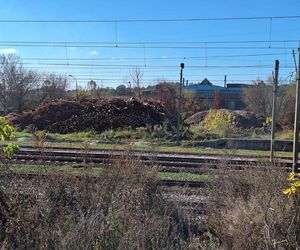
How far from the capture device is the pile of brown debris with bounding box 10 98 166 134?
35656 mm

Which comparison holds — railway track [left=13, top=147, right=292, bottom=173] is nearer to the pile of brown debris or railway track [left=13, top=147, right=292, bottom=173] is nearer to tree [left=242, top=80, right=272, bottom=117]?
the pile of brown debris

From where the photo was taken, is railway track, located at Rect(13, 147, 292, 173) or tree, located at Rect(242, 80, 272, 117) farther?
tree, located at Rect(242, 80, 272, 117)

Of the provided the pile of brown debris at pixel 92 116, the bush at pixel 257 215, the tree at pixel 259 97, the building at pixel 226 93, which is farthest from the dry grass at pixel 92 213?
the building at pixel 226 93

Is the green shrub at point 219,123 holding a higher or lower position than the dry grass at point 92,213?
lower

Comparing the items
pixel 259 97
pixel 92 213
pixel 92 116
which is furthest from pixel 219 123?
pixel 92 213

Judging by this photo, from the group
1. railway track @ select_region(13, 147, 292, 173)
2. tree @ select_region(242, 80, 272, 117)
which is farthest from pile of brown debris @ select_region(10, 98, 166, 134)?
tree @ select_region(242, 80, 272, 117)

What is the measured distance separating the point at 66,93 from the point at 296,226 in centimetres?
7387

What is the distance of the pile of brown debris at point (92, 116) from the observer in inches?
1404

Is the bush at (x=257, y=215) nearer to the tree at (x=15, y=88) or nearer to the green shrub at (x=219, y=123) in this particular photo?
the green shrub at (x=219, y=123)

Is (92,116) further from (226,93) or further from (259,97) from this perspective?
(226,93)

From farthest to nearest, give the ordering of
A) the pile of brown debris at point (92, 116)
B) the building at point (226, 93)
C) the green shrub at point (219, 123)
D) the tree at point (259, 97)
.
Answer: the building at point (226, 93) → the tree at point (259, 97) → the pile of brown debris at point (92, 116) → the green shrub at point (219, 123)

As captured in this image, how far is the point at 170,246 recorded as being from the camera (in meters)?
5.37

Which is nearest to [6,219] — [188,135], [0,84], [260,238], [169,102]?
[260,238]

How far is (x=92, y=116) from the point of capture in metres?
36.9
